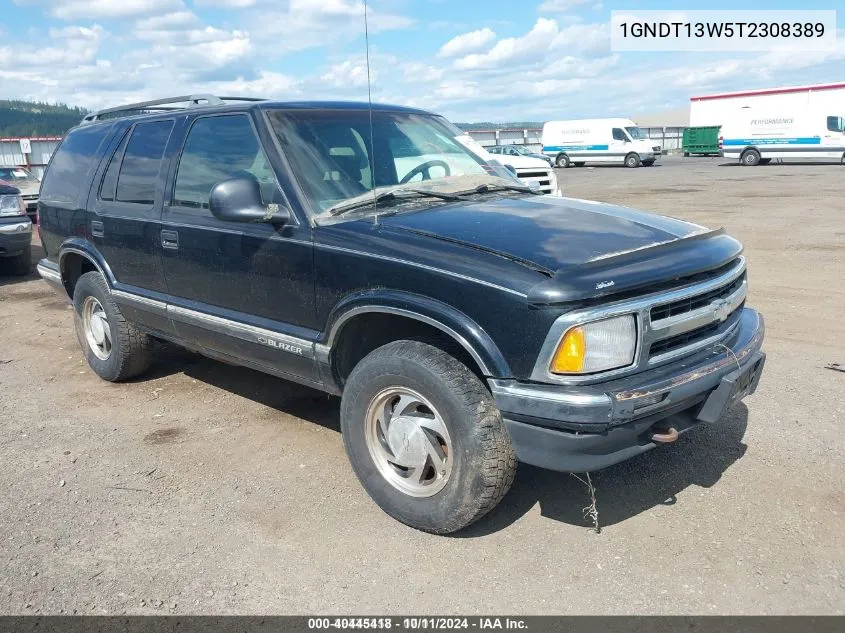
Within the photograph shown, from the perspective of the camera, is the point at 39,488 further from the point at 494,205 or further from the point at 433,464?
the point at 494,205

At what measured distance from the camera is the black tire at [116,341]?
16.9 ft

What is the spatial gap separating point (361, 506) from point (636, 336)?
161 centimetres

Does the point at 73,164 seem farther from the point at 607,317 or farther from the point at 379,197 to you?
the point at 607,317

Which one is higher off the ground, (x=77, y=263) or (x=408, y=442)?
(x=77, y=263)

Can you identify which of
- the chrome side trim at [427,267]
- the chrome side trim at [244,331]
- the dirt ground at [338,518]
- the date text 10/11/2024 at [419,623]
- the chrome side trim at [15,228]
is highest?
the chrome side trim at [427,267]

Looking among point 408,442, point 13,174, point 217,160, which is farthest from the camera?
point 13,174

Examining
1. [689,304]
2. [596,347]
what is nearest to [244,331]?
[596,347]

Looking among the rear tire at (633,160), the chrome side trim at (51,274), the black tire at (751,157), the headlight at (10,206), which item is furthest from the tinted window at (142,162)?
the rear tire at (633,160)

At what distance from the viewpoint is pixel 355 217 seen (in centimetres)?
358

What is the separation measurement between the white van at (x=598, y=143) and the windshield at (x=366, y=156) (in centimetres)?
3345

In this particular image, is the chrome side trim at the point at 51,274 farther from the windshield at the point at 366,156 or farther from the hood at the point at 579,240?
the hood at the point at 579,240

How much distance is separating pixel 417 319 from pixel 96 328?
11.5 ft

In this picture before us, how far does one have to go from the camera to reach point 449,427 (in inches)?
119

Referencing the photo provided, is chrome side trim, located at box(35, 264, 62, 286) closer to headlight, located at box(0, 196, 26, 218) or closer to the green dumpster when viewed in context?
headlight, located at box(0, 196, 26, 218)
